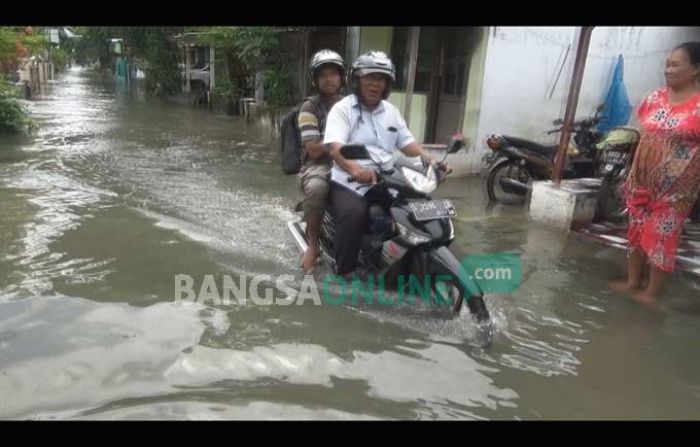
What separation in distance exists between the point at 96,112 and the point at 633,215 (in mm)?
15907

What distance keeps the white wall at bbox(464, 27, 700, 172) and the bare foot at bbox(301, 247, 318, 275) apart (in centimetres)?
485

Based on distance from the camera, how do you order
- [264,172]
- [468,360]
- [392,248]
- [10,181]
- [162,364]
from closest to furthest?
[162,364]
[468,360]
[392,248]
[10,181]
[264,172]

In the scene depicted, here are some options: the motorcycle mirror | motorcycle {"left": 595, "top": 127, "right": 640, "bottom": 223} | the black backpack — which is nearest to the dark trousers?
the motorcycle mirror

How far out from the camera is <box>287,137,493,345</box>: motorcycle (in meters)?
3.40

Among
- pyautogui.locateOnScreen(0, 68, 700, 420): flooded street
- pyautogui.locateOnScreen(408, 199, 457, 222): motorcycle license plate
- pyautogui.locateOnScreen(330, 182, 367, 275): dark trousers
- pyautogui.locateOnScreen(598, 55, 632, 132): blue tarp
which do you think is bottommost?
pyautogui.locateOnScreen(0, 68, 700, 420): flooded street

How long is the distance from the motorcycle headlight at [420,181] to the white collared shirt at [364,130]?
0.36 m

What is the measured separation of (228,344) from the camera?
3287 mm

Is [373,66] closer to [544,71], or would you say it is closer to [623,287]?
[623,287]

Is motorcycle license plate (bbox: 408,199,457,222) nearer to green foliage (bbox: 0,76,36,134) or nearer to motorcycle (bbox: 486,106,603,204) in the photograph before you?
motorcycle (bbox: 486,106,603,204)

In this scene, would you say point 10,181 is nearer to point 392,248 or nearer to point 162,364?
point 162,364

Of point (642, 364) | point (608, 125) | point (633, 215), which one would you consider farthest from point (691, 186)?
point (608, 125)

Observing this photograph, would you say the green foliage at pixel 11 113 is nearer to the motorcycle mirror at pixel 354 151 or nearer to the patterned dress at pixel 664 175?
the motorcycle mirror at pixel 354 151

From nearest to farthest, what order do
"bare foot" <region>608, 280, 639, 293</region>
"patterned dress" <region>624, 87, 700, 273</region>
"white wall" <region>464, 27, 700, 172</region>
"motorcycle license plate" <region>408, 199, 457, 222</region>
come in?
"motorcycle license plate" <region>408, 199, 457, 222</region> < "patterned dress" <region>624, 87, 700, 273</region> < "bare foot" <region>608, 280, 639, 293</region> < "white wall" <region>464, 27, 700, 172</region>

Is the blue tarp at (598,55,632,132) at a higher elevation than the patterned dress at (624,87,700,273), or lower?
higher
